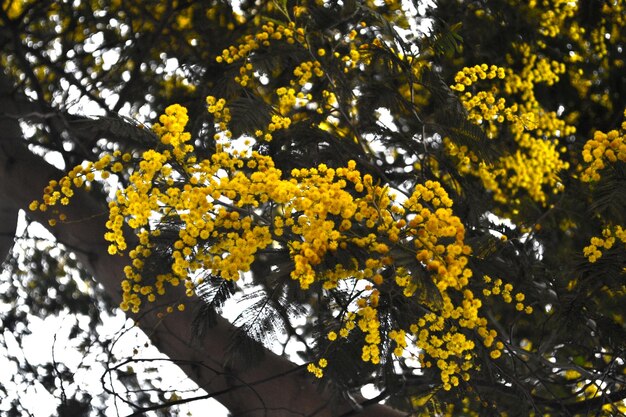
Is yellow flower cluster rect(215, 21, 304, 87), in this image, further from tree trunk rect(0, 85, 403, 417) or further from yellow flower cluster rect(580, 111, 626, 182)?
yellow flower cluster rect(580, 111, 626, 182)

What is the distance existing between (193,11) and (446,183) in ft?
4.71

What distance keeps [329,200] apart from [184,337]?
1412 mm

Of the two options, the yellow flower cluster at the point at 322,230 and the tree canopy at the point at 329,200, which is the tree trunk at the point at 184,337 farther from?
the yellow flower cluster at the point at 322,230

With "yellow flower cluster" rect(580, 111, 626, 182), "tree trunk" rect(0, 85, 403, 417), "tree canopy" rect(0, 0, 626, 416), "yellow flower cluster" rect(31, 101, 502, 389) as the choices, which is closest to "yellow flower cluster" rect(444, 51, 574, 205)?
"tree canopy" rect(0, 0, 626, 416)

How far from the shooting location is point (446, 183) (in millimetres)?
3014

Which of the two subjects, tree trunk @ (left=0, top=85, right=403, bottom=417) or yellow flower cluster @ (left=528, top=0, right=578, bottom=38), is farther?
yellow flower cluster @ (left=528, top=0, right=578, bottom=38)

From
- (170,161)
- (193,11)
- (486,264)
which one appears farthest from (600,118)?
(170,161)

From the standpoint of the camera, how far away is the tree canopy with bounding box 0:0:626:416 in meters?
1.65

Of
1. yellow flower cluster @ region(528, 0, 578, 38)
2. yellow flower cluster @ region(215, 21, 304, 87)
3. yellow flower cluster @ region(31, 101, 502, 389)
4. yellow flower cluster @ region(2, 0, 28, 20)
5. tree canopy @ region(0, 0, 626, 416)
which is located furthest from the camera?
yellow flower cluster @ region(528, 0, 578, 38)

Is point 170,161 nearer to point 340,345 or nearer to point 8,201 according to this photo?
point 340,345

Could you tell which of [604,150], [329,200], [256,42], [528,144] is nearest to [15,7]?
[256,42]

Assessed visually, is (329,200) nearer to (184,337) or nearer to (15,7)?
(184,337)

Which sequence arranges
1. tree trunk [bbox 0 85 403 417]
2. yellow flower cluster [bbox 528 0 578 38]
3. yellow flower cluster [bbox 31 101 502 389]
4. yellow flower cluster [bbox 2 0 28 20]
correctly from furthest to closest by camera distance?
yellow flower cluster [bbox 528 0 578 38]
yellow flower cluster [bbox 2 0 28 20]
tree trunk [bbox 0 85 403 417]
yellow flower cluster [bbox 31 101 502 389]

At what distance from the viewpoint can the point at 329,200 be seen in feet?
5.01
